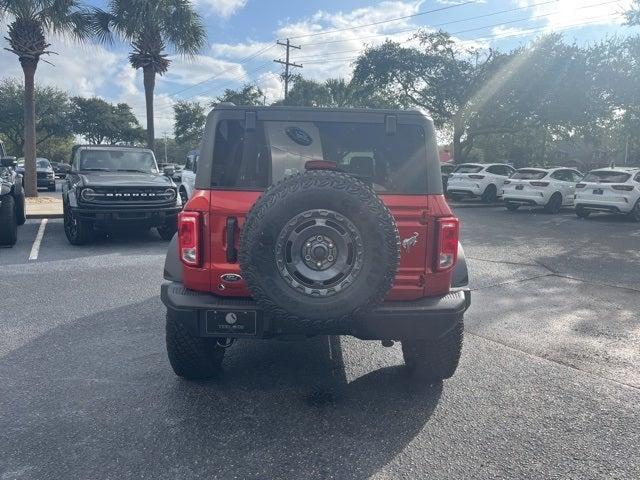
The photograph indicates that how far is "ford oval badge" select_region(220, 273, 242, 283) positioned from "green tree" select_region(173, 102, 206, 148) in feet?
199

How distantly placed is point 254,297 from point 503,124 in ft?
97.3

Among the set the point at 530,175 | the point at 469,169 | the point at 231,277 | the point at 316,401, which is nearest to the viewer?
the point at 231,277

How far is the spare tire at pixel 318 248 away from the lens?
2869mm

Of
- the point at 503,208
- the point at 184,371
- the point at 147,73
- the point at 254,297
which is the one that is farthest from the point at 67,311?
the point at 503,208

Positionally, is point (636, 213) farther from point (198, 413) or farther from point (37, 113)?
point (37, 113)

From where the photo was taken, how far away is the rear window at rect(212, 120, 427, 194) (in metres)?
3.48

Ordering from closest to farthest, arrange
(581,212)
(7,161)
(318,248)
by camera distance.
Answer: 1. (318,248)
2. (7,161)
3. (581,212)

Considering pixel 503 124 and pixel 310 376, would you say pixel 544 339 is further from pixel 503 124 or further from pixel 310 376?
pixel 503 124

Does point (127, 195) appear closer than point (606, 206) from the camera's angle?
Yes

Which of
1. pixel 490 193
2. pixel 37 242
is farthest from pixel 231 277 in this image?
pixel 490 193

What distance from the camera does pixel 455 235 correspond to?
10.9 feet

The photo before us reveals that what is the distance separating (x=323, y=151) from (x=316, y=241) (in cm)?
90

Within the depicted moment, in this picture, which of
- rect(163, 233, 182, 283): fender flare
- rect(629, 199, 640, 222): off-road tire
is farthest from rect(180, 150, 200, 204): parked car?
rect(629, 199, 640, 222): off-road tire

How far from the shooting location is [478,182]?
63.3 feet
